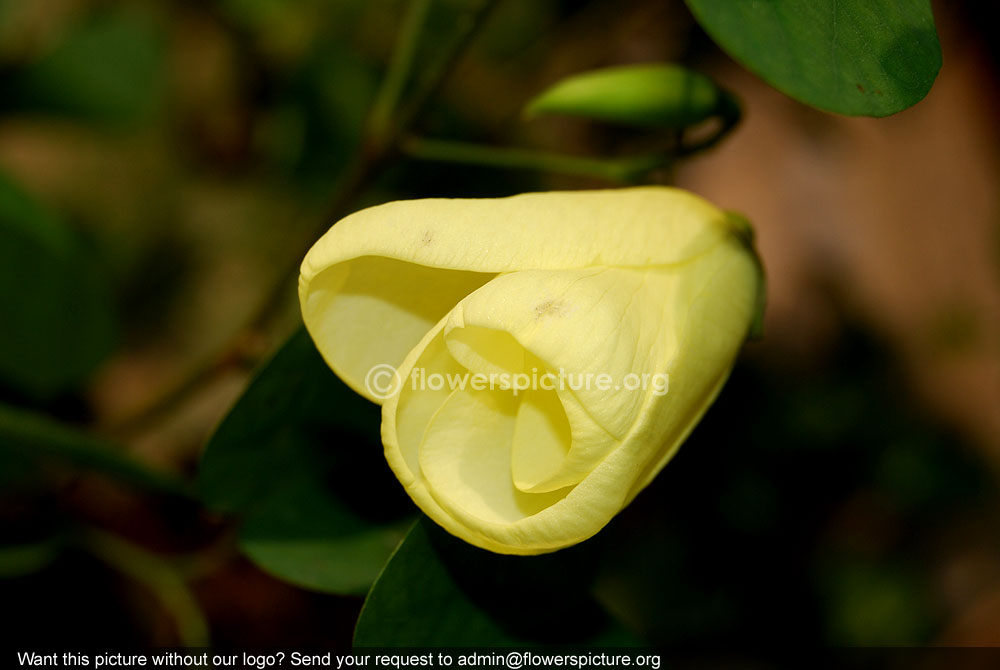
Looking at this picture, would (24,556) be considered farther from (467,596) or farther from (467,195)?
(467,195)

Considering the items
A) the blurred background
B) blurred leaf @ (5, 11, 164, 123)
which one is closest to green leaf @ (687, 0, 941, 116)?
the blurred background

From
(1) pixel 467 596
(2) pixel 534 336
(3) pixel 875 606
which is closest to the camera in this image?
(2) pixel 534 336

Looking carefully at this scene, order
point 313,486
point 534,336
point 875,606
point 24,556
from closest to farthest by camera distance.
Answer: point 534,336
point 313,486
point 24,556
point 875,606

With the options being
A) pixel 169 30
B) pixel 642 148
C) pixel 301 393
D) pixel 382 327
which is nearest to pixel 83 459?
pixel 301 393

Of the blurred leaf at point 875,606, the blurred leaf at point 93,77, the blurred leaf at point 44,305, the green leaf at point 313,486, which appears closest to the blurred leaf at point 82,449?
the green leaf at point 313,486

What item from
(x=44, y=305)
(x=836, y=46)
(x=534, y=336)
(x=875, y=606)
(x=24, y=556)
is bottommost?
(x=875, y=606)

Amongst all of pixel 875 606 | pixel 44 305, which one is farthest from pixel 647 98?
pixel 875 606
